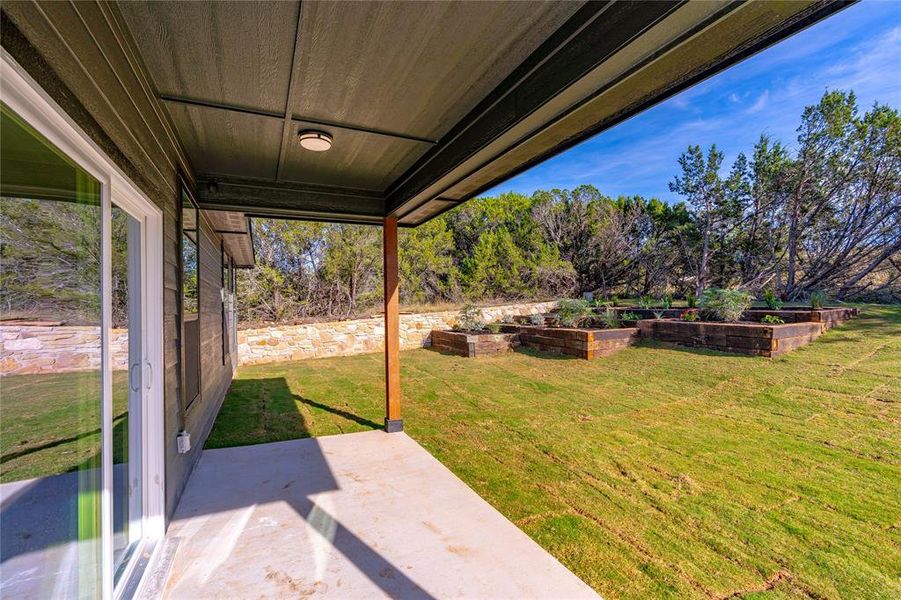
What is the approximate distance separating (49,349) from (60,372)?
0.11 metres

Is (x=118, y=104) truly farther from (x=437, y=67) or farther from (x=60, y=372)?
(x=437, y=67)

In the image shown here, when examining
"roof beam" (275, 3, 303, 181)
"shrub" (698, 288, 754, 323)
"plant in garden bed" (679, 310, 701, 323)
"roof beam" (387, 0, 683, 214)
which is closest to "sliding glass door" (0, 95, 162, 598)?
"roof beam" (275, 3, 303, 181)

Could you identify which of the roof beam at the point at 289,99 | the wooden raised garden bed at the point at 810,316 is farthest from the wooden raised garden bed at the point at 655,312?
the roof beam at the point at 289,99

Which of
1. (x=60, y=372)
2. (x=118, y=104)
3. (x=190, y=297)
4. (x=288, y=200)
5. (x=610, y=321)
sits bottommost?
(x=610, y=321)

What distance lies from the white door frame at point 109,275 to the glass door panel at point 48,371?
36mm

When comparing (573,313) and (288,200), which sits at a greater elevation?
(288,200)

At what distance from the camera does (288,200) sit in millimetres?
4203

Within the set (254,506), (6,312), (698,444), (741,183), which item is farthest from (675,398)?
(741,183)

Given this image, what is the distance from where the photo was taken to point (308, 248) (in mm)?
11680

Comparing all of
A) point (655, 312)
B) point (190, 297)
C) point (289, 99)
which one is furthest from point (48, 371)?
point (655, 312)

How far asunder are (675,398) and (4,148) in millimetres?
6075

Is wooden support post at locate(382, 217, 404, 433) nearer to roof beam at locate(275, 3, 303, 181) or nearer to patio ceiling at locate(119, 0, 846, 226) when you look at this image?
roof beam at locate(275, 3, 303, 181)

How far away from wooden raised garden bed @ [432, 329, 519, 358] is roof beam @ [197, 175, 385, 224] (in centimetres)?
492

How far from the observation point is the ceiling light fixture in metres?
2.81
